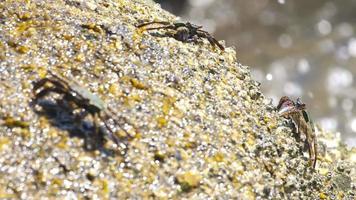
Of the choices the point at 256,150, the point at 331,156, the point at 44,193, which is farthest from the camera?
the point at 331,156

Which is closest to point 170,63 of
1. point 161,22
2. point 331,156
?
point 161,22

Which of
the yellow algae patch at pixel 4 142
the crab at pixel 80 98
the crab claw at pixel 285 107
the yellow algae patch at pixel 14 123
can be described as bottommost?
the yellow algae patch at pixel 4 142

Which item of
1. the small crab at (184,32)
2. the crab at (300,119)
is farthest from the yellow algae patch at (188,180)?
the crab at (300,119)

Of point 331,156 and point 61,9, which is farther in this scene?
point 331,156

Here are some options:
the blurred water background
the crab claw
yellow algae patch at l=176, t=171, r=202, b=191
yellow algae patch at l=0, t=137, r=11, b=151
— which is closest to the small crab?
the crab claw

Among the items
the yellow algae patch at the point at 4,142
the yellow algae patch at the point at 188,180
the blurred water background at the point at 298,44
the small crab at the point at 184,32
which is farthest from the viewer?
the blurred water background at the point at 298,44

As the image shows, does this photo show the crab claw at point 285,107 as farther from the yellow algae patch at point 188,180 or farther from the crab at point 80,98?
the crab at point 80,98

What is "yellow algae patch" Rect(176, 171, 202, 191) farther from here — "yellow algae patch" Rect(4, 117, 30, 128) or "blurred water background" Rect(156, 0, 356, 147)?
"blurred water background" Rect(156, 0, 356, 147)

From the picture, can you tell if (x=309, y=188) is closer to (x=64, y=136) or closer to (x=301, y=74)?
(x=64, y=136)
